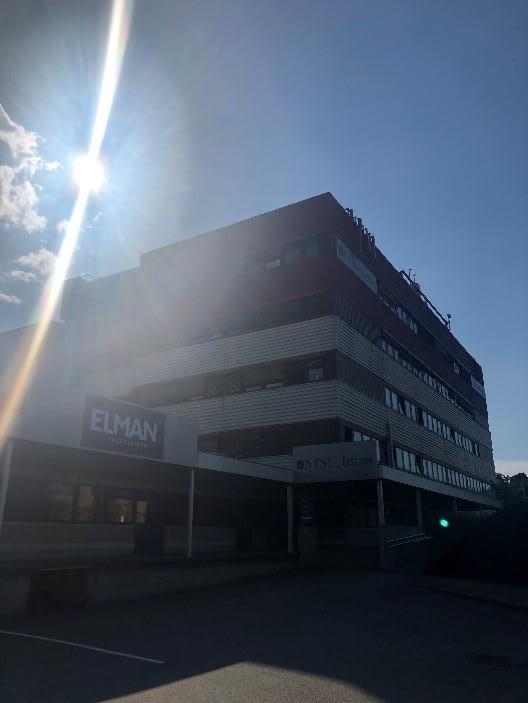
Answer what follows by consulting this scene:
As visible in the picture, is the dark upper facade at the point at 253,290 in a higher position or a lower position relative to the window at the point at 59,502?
higher

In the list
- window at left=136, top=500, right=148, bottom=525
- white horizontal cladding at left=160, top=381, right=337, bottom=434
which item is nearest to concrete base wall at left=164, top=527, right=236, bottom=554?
window at left=136, top=500, right=148, bottom=525

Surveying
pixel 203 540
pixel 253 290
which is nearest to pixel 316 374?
pixel 253 290

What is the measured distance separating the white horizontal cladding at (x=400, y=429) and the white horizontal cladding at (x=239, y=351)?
9.88 feet

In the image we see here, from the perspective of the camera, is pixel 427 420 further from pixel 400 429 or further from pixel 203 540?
pixel 203 540

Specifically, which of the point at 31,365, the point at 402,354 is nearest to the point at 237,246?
the point at 402,354

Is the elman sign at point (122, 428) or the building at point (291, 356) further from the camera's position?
the building at point (291, 356)

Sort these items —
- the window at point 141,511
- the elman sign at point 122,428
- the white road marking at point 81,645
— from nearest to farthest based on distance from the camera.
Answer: the white road marking at point 81,645
the elman sign at point 122,428
the window at point 141,511

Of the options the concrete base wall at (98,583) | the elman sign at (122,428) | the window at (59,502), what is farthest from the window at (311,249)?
the concrete base wall at (98,583)

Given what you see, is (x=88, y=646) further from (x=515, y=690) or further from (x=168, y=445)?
(x=168, y=445)

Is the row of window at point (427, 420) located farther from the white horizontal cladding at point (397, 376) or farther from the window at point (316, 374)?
the window at point (316, 374)

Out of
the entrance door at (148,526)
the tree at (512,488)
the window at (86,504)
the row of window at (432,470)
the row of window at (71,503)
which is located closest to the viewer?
the row of window at (71,503)

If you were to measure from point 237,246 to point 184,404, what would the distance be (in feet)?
32.6

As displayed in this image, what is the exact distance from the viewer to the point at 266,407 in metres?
30.4

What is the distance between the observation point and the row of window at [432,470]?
35.1 metres
